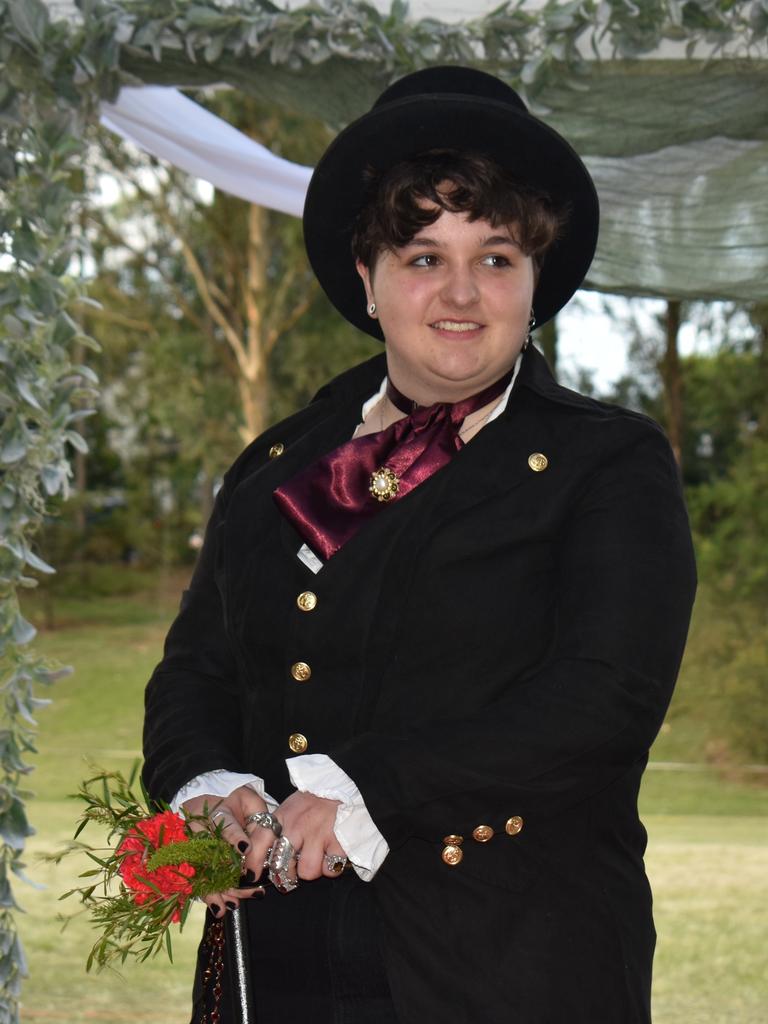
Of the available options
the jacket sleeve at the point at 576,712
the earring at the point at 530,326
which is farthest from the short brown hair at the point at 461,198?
the jacket sleeve at the point at 576,712

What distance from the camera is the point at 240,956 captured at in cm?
183

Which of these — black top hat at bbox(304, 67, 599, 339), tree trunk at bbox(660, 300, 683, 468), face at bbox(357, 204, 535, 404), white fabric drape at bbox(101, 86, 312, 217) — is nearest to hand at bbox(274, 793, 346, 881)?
face at bbox(357, 204, 535, 404)

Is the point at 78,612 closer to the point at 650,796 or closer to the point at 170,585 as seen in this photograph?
the point at 170,585

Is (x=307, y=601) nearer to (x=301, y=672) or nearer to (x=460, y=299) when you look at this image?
(x=301, y=672)

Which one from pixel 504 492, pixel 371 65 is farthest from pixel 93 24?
pixel 504 492

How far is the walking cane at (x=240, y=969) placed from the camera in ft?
5.98

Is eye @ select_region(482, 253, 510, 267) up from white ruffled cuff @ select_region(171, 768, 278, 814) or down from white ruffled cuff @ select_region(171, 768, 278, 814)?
up

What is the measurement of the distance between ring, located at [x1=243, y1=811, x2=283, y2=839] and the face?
24.5 inches

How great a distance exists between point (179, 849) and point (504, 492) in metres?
0.61

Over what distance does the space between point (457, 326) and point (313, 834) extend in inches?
26.9

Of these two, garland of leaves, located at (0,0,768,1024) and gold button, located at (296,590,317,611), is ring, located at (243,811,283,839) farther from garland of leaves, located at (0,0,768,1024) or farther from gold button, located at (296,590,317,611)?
garland of leaves, located at (0,0,768,1024)

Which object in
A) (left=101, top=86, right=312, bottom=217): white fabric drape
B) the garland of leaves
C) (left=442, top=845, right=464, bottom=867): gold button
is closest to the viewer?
(left=442, top=845, right=464, bottom=867): gold button

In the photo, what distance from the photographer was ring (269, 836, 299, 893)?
5.63ft

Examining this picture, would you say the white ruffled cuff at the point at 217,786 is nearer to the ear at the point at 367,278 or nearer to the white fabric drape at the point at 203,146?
the ear at the point at 367,278
